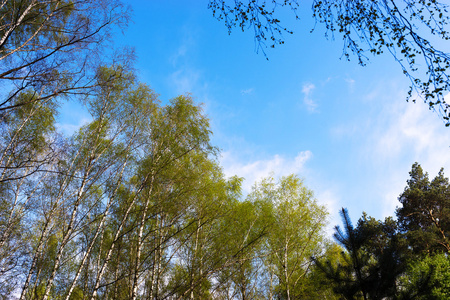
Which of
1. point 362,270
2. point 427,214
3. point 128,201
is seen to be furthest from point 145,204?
point 427,214

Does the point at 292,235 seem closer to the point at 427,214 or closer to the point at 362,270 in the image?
the point at 362,270

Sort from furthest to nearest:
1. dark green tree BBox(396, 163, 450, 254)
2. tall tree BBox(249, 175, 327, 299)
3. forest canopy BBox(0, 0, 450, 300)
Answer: dark green tree BBox(396, 163, 450, 254), tall tree BBox(249, 175, 327, 299), forest canopy BBox(0, 0, 450, 300)

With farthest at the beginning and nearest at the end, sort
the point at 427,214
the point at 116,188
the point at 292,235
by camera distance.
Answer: the point at 427,214 → the point at 292,235 → the point at 116,188

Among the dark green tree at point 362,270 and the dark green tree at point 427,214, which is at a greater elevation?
the dark green tree at point 427,214

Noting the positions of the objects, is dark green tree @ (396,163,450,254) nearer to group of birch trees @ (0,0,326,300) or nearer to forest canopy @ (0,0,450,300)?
forest canopy @ (0,0,450,300)

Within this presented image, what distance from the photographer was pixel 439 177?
56.2 feet

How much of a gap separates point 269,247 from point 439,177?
14.1m

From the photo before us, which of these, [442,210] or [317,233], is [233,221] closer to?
[317,233]

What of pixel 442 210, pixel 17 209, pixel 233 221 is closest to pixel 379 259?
pixel 233 221

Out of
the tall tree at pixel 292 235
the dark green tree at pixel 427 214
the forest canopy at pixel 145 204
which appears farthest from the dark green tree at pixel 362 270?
the dark green tree at pixel 427 214

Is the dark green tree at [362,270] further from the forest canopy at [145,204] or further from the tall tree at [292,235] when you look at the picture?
the tall tree at [292,235]

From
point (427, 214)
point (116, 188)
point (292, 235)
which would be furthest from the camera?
point (427, 214)

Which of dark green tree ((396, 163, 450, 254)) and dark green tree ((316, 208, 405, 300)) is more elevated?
dark green tree ((396, 163, 450, 254))

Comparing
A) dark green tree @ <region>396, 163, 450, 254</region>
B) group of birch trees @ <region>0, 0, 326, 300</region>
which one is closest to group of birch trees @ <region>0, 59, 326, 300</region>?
group of birch trees @ <region>0, 0, 326, 300</region>
